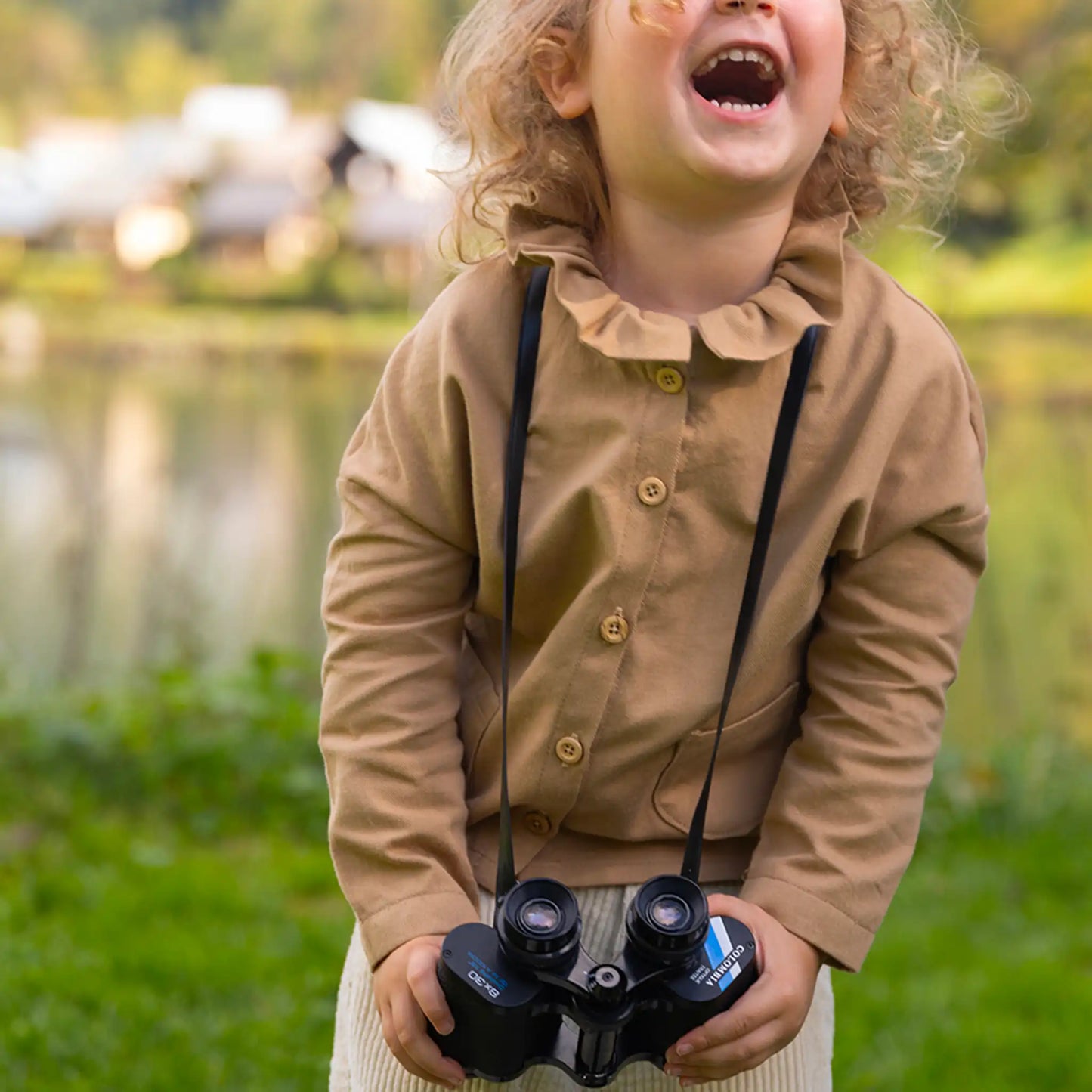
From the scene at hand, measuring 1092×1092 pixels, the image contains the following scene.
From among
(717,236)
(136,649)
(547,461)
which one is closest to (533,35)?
(717,236)

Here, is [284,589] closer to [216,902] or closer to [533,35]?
[216,902]

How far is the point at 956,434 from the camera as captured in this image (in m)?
1.26

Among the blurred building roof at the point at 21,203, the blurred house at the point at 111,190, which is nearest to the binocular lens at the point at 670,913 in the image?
the blurred house at the point at 111,190

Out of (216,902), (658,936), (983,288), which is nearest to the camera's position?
(658,936)

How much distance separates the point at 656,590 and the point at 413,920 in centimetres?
35

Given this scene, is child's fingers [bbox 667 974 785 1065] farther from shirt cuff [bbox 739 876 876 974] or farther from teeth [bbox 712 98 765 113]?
teeth [bbox 712 98 765 113]

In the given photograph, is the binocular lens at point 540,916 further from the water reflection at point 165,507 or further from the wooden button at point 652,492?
the water reflection at point 165,507

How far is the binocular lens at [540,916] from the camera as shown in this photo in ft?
3.70

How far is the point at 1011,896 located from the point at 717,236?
7.53 feet

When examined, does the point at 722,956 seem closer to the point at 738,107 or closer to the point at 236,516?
the point at 738,107

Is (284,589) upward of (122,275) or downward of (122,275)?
downward

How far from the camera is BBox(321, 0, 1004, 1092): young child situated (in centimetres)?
120

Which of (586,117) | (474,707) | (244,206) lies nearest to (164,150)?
(244,206)

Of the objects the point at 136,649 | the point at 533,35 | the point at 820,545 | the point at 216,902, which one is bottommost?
the point at 136,649
